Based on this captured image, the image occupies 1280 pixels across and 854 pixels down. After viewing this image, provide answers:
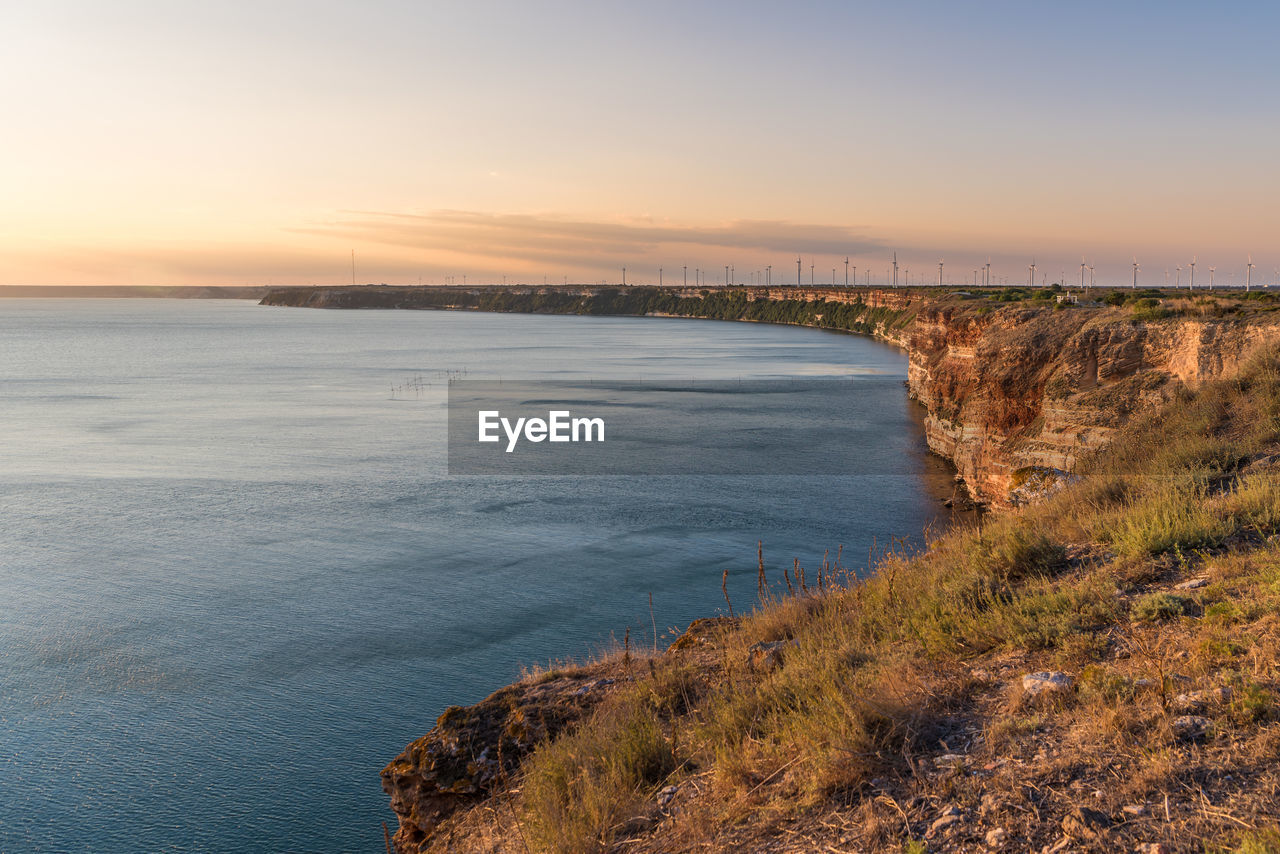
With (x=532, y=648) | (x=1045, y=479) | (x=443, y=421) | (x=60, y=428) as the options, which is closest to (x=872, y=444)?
(x=1045, y=479)

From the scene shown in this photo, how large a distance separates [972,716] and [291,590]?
1926 cm

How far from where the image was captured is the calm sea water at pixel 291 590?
41.7 ft

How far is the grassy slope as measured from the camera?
15.0 feet

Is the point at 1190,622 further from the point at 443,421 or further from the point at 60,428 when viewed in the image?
the point at 60,428

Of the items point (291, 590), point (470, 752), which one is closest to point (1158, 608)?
point (470, 752)

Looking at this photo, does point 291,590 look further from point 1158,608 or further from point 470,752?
point 1158,608

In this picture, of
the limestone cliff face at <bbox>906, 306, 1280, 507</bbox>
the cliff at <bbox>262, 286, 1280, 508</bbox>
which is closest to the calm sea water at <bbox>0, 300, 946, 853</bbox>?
the cliff at <bbox>262, 286, 1280, 508</bbox>

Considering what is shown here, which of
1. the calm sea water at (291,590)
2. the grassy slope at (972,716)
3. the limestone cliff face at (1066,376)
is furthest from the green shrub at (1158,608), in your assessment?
the limestone cliff face at (1066,376)

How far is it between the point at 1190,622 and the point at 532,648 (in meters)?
13.4

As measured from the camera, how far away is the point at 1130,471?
1483 cm

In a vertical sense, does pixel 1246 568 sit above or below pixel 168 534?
above

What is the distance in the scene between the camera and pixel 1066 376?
1083 inches

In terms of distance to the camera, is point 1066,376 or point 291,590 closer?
point 291,590

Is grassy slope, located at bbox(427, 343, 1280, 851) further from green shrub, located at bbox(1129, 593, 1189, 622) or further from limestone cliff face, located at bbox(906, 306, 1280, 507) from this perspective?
limestone cliff face, located at bbox(906, 306, 1280, 507)
